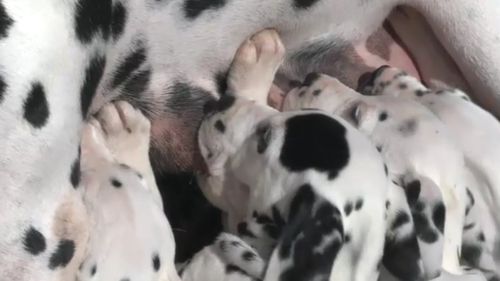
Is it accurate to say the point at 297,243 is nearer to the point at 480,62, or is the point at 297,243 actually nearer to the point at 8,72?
the point at 8,72

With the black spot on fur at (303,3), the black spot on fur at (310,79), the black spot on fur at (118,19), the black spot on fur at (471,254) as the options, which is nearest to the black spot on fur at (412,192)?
the black spot on fur at (471,254)

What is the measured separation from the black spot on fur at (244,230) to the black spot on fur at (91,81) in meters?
0.35

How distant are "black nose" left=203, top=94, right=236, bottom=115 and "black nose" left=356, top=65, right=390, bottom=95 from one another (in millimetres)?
359

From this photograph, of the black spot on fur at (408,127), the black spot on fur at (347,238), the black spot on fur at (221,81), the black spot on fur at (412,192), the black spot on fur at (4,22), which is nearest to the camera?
the black spot on fur at (4,22)

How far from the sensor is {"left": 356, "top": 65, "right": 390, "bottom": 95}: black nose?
258 centimetres

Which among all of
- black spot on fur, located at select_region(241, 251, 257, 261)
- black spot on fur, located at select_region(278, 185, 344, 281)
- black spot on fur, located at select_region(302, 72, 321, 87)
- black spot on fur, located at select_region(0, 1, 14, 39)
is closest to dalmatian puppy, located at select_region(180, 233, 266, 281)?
black spot on fur, located at select_region(241, 251, 257, 261)

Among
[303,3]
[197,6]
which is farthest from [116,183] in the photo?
[303,3]

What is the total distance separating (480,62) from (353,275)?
2.32ft

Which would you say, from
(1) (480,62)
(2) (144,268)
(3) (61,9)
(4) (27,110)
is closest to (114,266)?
(2) (144,268)

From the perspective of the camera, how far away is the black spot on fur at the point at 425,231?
216cm

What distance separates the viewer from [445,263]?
230 cm

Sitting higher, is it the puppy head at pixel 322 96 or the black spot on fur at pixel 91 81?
the black spot on fur at pixel 91 81

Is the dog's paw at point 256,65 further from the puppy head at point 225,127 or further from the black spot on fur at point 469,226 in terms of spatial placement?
the black spot on fur at point 469,226

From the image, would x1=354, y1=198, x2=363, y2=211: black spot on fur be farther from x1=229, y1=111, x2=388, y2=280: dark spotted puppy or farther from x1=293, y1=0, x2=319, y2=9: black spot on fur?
x1=293, y1=0, x2=319, y2=9: black spot on fur
